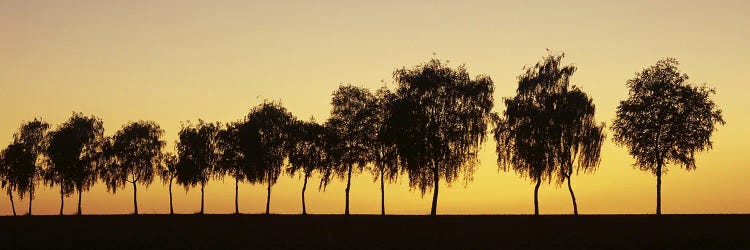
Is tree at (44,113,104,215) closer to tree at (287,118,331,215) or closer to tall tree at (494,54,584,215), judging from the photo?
tree at (287,118,331,215)

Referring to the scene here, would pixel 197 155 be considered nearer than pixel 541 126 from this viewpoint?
No

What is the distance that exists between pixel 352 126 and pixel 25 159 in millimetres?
49813

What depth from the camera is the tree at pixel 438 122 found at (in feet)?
242

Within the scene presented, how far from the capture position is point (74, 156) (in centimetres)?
10369

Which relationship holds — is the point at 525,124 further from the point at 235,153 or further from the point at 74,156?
the point at 74,156

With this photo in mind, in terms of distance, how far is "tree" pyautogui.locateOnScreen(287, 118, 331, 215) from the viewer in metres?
91.6

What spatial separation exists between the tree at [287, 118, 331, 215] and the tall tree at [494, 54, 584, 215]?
23823mm

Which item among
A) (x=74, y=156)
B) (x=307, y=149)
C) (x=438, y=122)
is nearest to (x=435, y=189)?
(x=438, y=122)

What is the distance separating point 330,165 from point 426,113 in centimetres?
1774

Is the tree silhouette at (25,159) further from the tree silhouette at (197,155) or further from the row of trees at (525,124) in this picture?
the row of trees at (525,124)

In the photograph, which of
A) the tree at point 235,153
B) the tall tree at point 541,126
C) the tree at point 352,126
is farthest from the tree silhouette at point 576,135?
the tree at point 235,153
